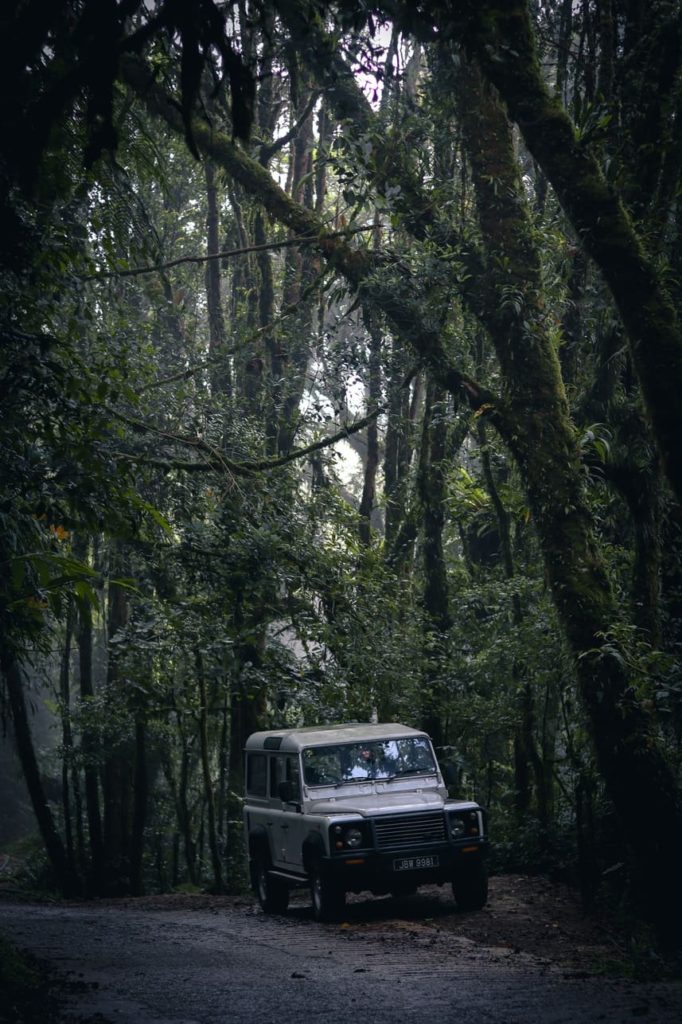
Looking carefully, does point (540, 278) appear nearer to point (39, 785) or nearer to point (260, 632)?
point (260, 632)

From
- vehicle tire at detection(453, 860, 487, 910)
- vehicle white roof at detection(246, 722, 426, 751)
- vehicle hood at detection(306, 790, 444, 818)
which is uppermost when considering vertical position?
vehicle white roof at detection(246, 722, 426, 751)

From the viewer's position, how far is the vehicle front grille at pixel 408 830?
37.8ft

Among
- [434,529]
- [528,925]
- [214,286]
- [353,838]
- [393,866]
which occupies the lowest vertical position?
[528,925]

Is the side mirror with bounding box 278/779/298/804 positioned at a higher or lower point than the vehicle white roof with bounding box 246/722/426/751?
lower

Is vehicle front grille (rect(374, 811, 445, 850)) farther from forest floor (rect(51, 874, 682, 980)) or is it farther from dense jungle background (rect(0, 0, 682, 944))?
dense jungle background (rect(0, 0, 682, 944))

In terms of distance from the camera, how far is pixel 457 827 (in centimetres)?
1173

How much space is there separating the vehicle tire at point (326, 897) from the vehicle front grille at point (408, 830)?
661 millimetres

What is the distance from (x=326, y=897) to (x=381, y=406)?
28.1 ft

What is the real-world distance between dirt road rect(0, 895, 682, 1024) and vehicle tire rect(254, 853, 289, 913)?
1.60ft

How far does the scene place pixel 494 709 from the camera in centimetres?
1770

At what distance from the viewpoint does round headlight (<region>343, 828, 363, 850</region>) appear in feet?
37.5

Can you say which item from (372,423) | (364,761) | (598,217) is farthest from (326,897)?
(372,423)

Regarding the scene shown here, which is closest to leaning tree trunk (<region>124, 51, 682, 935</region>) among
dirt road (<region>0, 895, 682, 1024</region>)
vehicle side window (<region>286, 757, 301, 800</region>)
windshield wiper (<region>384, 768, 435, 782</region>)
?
dirt road (<region>0, 895, 682, 1024</region>)

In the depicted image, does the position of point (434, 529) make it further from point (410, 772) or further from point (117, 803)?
point (117, 803)
